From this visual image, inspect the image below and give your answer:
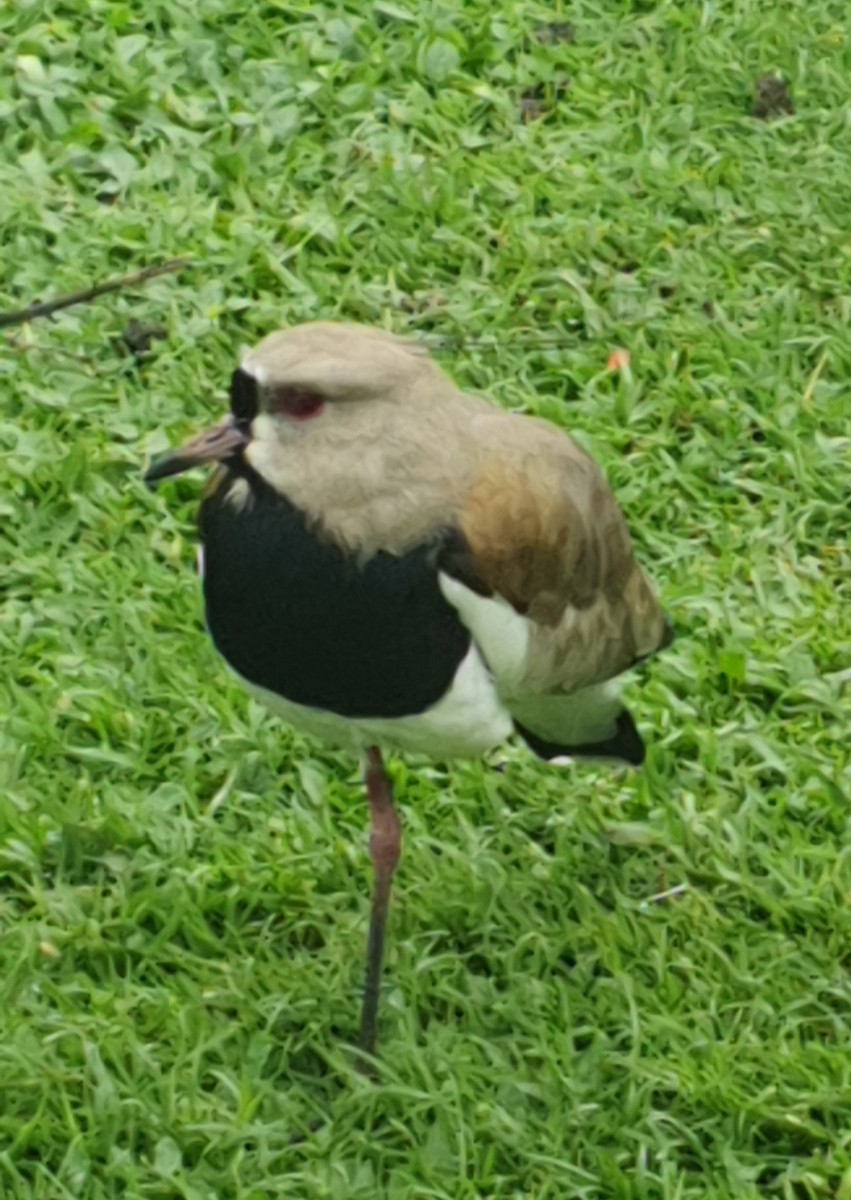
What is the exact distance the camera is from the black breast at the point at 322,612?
126 inches

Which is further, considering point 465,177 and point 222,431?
point 465,177

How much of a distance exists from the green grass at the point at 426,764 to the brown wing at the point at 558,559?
1.68ft

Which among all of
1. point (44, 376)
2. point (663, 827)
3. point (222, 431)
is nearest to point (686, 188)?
point (44, 376)

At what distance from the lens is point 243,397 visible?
3.21 metres

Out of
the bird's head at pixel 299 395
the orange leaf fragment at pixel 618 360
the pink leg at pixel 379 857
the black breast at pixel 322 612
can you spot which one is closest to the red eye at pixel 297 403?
the bird's head at pixel 299 395

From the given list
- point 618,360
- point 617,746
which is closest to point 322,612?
point 617,746

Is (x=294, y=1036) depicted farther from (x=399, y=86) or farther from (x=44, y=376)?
(x=399, y=86)

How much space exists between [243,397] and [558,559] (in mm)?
646

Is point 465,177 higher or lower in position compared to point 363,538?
lower

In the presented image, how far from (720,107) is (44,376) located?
208cm

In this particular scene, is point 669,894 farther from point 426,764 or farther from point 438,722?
point 438,722

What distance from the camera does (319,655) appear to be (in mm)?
3270

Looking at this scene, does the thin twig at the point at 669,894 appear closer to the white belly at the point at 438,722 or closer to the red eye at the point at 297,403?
the white belly at the point at 438,722

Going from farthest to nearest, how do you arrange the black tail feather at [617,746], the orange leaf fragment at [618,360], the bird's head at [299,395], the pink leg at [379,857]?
the orange leaf fragment at [618,360] < the black tail feather at [617,746] < the pink leg at [379,857] < the bird's head at [299,395]
